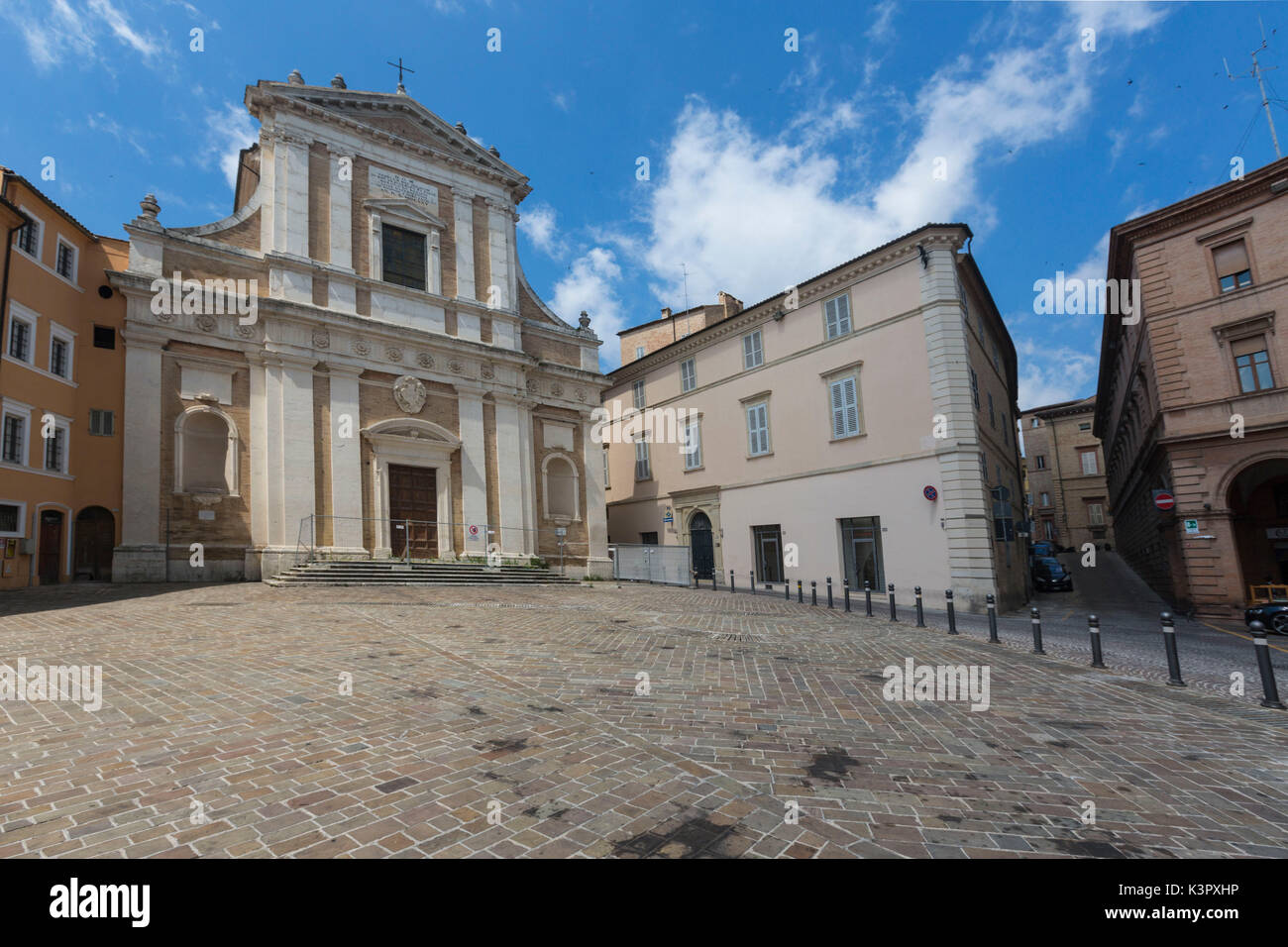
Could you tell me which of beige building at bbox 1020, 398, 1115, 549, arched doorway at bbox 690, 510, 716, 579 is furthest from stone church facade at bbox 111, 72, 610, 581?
beige building at bbox 1020, 398, 1115, 549

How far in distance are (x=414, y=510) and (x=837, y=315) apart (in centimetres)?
1630

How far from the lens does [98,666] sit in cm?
666

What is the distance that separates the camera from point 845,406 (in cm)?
2092

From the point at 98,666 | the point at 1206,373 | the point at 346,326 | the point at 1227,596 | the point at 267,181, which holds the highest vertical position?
the point at 267,181

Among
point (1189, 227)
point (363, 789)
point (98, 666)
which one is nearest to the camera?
point (363, 789)

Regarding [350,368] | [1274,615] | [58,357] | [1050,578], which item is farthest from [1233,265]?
[58,357]

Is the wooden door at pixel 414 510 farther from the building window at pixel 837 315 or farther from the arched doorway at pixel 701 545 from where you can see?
the building window at pixel 837 315

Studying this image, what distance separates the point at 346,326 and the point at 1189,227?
26.2m

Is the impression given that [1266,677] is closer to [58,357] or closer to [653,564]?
[653,564]

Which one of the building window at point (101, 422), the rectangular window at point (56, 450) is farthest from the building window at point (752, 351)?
the rectangular window at point (56, 450)

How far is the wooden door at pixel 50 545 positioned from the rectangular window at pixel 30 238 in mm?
6531

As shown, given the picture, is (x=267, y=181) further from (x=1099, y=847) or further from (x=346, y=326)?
(x=1099, y=847)

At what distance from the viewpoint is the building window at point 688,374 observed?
2739cm
